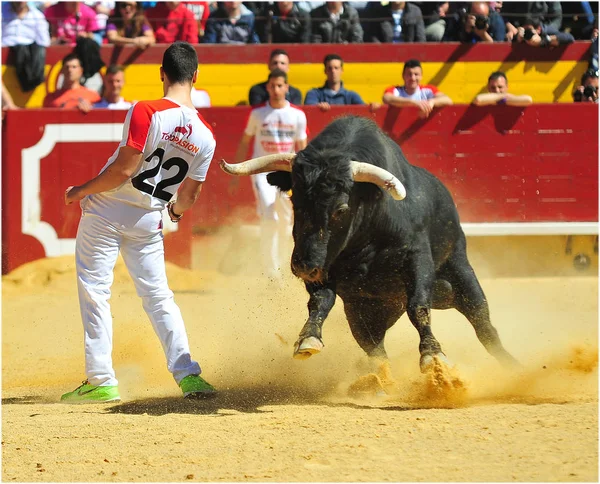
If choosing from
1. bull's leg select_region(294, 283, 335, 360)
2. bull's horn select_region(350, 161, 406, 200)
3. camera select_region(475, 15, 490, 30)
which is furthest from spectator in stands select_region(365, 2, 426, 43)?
bull's leg select_region(294, 283, 335, 360)

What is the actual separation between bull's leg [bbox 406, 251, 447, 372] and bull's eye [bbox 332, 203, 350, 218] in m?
0.61

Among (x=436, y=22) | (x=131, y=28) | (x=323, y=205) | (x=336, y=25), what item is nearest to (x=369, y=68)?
(x=336, y=25)

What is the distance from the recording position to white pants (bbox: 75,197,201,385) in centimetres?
487

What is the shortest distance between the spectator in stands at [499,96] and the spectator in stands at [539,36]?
104 centimetres

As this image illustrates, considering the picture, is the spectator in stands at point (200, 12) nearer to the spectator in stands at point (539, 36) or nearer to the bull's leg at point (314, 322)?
the spectator in stands at point (539, 36)

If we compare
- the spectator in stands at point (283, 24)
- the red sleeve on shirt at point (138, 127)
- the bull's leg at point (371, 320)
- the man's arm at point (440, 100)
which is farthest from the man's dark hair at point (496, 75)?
the red sleeve on shirt at point (138, 127)

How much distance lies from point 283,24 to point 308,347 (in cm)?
644

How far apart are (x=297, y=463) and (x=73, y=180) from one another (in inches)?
249

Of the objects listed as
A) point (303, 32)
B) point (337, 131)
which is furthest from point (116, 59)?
point (337, 131)

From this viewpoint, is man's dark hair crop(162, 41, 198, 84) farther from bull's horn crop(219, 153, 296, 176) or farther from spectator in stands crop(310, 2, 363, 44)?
spectator in stands crop(310, 2, 363, 44)

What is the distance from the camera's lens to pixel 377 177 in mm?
4879

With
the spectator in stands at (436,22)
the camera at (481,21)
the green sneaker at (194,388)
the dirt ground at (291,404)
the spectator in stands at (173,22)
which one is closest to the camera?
the dirt ground at (291,404)

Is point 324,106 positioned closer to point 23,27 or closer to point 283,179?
point 23,27

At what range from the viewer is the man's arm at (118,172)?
183 inches
